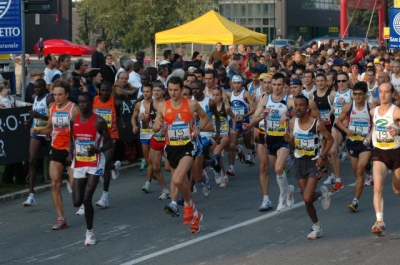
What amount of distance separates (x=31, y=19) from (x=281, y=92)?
213 feet

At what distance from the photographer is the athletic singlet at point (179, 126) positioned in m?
11.1

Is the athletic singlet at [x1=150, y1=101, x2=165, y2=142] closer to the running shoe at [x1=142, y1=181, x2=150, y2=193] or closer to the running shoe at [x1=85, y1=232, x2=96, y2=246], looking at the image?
the running shoe at [x1=142, y1=181, x2=150, y2=193]

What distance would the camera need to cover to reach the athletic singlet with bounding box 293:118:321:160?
10805mm

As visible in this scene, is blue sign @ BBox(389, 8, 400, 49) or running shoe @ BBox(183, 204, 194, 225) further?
blue sign @ BBox(389, 8, 400, 49)

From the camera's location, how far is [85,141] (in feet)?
35.0

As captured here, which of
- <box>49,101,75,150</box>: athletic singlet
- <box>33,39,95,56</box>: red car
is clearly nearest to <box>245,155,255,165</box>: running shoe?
<box>49,101,75,150</box>: athletic singlet

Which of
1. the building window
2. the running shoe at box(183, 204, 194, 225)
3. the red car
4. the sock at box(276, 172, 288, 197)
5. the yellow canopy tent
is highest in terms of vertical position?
the building window

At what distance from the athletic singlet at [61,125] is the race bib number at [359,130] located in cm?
392

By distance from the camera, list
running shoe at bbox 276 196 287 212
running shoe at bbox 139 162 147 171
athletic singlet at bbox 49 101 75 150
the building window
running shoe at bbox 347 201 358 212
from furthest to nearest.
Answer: the building window → running shoe at bbox 139 162 147 171 → running shoe at bbox 276 196 287 212 → running shoe at bbox 347 201 358 212 → athletic singlet at bbox 49 101 75 150

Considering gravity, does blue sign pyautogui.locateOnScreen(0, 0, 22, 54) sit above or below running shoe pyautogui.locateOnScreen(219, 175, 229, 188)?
above

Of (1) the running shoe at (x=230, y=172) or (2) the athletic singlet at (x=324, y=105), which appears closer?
(2) the athletic singlet at (x=324, y=105)

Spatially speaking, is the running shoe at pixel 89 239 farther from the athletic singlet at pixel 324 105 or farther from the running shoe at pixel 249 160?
the running shoe at pixel 249 160

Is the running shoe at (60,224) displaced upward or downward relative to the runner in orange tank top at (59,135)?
downward

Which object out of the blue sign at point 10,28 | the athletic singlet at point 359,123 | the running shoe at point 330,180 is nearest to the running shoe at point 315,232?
the athletic singlet at point 359,123
